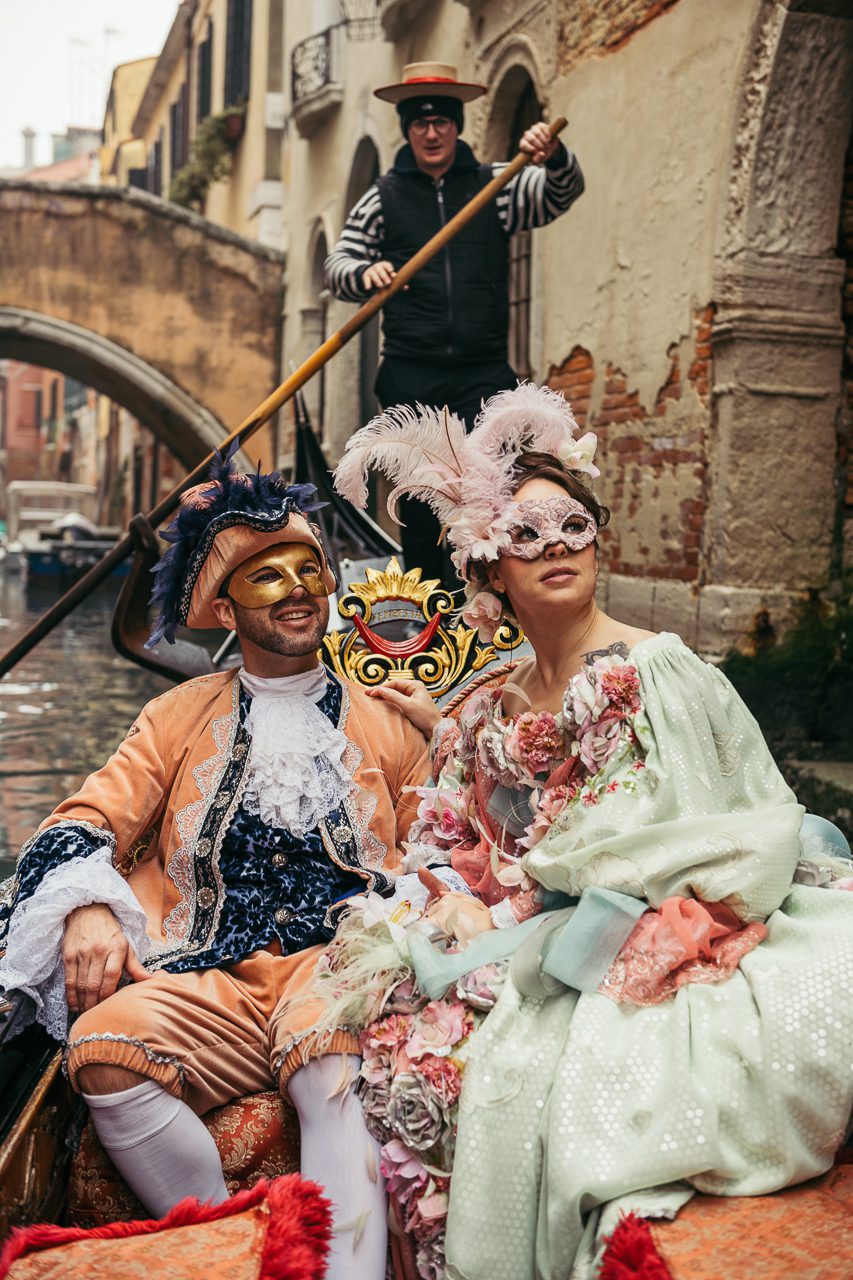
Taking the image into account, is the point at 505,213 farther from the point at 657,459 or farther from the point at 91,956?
the point at 91,956

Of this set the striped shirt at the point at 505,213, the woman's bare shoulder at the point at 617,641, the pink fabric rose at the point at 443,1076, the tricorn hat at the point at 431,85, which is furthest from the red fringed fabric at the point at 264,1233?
the tricorn hat at the point at 431,85

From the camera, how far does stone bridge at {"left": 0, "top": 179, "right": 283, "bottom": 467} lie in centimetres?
1360

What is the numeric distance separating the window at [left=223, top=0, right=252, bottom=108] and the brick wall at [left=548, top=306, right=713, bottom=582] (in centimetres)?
1121

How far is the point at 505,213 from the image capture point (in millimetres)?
4637

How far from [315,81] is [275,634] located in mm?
11213

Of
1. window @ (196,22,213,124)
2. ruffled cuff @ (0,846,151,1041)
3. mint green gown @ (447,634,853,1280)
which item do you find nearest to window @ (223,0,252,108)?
window @ (196,22,213,124)

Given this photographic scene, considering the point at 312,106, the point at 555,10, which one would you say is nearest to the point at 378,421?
the point at 555,10

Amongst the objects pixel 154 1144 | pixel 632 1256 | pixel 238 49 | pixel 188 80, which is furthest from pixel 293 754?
pixel 188 80

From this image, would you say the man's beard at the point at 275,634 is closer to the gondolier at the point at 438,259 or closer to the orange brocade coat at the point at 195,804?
the orange brocade coat at the point at 195,804

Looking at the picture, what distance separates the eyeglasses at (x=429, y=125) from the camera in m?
4.51

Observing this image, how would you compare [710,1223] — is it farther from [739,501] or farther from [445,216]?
[739,501]

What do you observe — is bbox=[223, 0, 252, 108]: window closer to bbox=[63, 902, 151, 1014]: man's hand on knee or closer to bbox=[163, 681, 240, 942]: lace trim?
bbox=[163, 681, 240, 942]: lace trim

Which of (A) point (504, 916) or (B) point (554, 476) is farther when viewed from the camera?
(B) point (554, 476)

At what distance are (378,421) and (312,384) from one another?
433 inches
